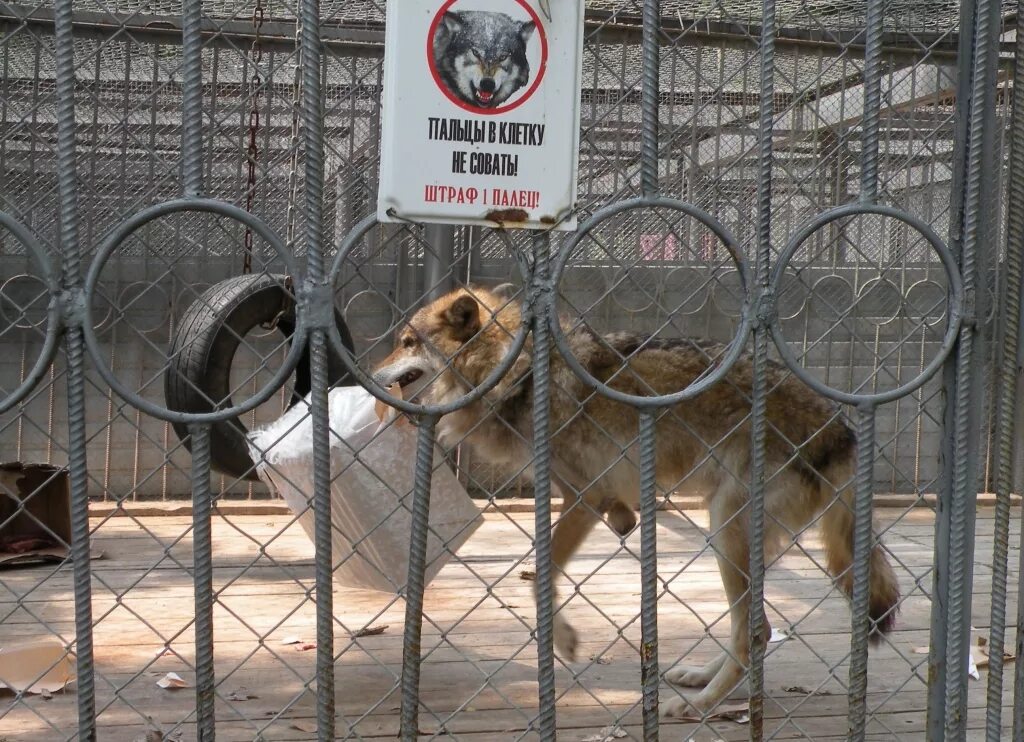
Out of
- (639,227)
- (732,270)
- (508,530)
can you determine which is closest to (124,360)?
(508,530)

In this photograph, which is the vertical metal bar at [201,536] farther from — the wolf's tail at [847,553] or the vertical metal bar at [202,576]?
the wolf's tail at [847,553]

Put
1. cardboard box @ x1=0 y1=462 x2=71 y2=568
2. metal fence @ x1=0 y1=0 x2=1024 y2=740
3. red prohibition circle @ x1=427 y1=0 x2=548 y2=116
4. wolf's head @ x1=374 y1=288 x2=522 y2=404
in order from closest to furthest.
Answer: red prohibition circle @ x1=427 y1=0 x2=548 y2=116
wolf's head @ x1=374 y1=288 x2=522 y2=404
cardboard box @ x1=0 y1=462 x2=71 y2=568
metal fence @ x1=0 y1=0 x2=1024 y2=740

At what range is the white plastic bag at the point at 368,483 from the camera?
14.0 ft

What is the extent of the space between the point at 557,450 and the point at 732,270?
373 centimetres

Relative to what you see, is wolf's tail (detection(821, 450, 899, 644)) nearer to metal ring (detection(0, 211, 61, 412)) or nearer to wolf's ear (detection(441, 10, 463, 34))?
wolf's ear (detection(441, 10, 463, 34))

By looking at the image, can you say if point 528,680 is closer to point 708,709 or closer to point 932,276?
point 708,709

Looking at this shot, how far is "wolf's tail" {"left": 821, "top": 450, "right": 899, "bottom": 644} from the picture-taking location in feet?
13.4

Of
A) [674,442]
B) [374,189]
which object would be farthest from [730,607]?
[374,189]

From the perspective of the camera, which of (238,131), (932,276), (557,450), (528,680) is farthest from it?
(932,276)

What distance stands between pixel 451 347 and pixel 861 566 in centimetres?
235

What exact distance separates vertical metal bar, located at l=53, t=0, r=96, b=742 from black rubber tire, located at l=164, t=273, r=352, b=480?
2.44 metres

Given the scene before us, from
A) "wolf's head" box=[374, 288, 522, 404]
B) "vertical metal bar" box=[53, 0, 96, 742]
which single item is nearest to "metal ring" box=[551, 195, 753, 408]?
"vertical metal bar" box=[53, 0, 96, 742]

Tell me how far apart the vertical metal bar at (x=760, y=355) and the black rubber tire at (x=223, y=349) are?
99.4 inches

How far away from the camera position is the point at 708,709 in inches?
159
